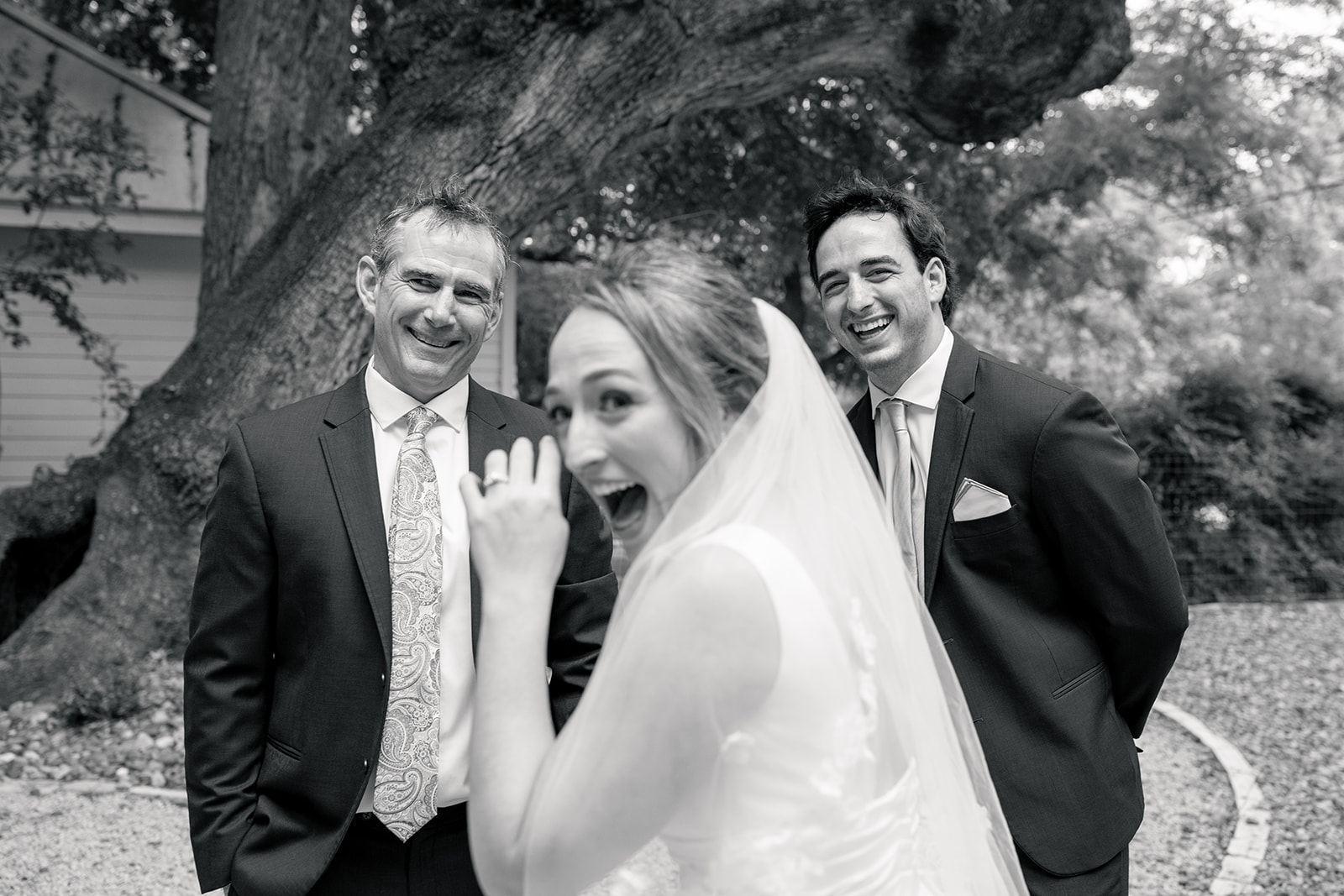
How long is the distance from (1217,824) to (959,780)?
467cm

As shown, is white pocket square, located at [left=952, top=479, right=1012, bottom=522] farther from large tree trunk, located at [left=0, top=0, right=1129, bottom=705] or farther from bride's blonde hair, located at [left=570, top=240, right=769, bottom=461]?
large tree trunk, located at [left=0, top=0, right=1129, bottom=705]

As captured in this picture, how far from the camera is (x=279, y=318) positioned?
6406mm

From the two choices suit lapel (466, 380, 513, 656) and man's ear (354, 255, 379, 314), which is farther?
man's ear (354, 255, 379, 314)

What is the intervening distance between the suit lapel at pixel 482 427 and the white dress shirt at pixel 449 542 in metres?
0.01

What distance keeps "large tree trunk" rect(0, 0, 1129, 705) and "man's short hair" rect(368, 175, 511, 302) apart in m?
3.95

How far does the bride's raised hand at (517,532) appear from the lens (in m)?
1.53

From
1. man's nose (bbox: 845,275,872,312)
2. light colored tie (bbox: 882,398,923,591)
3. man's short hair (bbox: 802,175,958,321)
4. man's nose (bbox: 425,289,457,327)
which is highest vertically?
man's short hair (bbox: 802,175,958,321)

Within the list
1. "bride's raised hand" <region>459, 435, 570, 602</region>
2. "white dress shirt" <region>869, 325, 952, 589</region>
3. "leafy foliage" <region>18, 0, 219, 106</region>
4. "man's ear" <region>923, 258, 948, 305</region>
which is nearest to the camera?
"bride's raised hand" <region>459, 435, 570, 602</region>

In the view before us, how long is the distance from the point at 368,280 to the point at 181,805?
354cm

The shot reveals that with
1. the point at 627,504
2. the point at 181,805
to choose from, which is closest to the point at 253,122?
the point at 181,805

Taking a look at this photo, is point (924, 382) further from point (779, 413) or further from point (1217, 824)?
point (1217, 824)

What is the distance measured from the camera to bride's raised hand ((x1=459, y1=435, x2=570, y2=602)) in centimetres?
153

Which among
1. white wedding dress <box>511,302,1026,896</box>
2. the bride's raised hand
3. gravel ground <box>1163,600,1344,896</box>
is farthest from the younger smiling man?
gravel ground <box>1163,600,1344,896</box>

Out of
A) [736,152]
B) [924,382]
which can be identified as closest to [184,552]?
[924,382]
